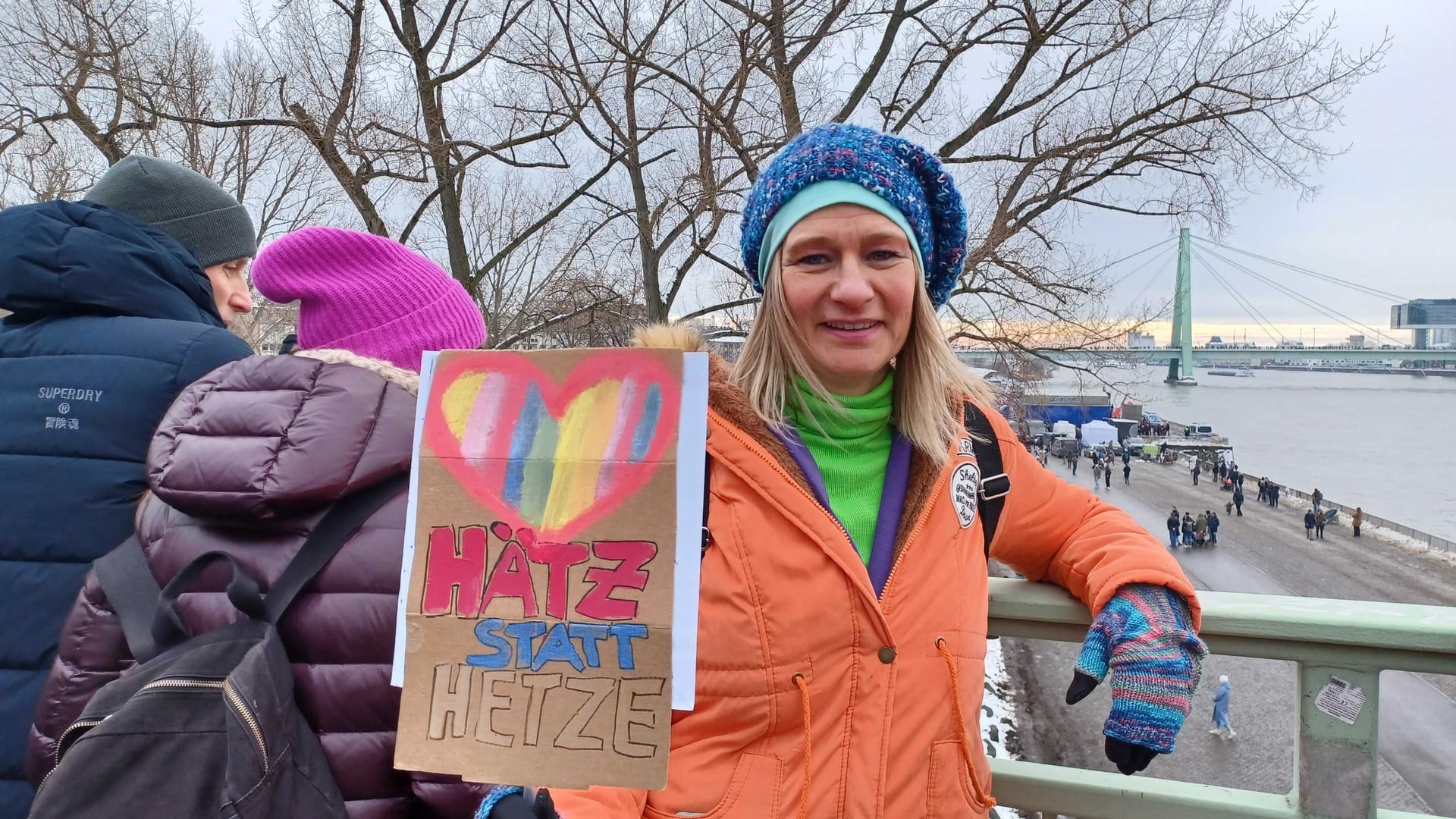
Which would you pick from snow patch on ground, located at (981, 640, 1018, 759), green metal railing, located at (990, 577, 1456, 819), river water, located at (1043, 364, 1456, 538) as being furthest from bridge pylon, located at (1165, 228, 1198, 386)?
green metal railing, located at (990, 577, 1456, 819)

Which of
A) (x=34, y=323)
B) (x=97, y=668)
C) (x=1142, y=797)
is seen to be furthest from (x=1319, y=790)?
(x=34, y=323)

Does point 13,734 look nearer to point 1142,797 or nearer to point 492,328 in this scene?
point 1142,797

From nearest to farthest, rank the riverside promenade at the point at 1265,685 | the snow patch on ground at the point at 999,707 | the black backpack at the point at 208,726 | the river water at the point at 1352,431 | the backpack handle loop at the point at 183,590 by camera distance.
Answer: the black backpack at the point at 208,726 < the backpack handle loop at the point at 183,590 < the riverside promenade at the point at 1265,685 < the snow patch on ground at the point at 999,707 < the river water at the point at 1352,431

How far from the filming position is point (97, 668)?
119 centimetres

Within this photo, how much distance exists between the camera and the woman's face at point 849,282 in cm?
139

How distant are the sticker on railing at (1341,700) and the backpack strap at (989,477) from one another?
629mm

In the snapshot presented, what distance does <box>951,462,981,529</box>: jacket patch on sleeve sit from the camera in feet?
4.54

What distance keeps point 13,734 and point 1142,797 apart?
217 cm

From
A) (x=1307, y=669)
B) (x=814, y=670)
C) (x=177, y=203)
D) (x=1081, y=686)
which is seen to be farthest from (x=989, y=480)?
(x=177, y=203)

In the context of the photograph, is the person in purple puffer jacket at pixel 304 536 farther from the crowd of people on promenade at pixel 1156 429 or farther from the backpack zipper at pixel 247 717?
the crowd of people on promenade at pixel 1156 429

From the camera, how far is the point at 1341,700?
1.36 m

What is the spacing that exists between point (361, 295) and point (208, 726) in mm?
796

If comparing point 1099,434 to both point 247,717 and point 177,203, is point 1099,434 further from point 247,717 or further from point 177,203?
point 247,717

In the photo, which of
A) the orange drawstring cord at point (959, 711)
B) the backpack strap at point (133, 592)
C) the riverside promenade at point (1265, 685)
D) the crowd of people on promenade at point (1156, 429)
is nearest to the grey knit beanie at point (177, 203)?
the backpack strap at point (133, 592)
